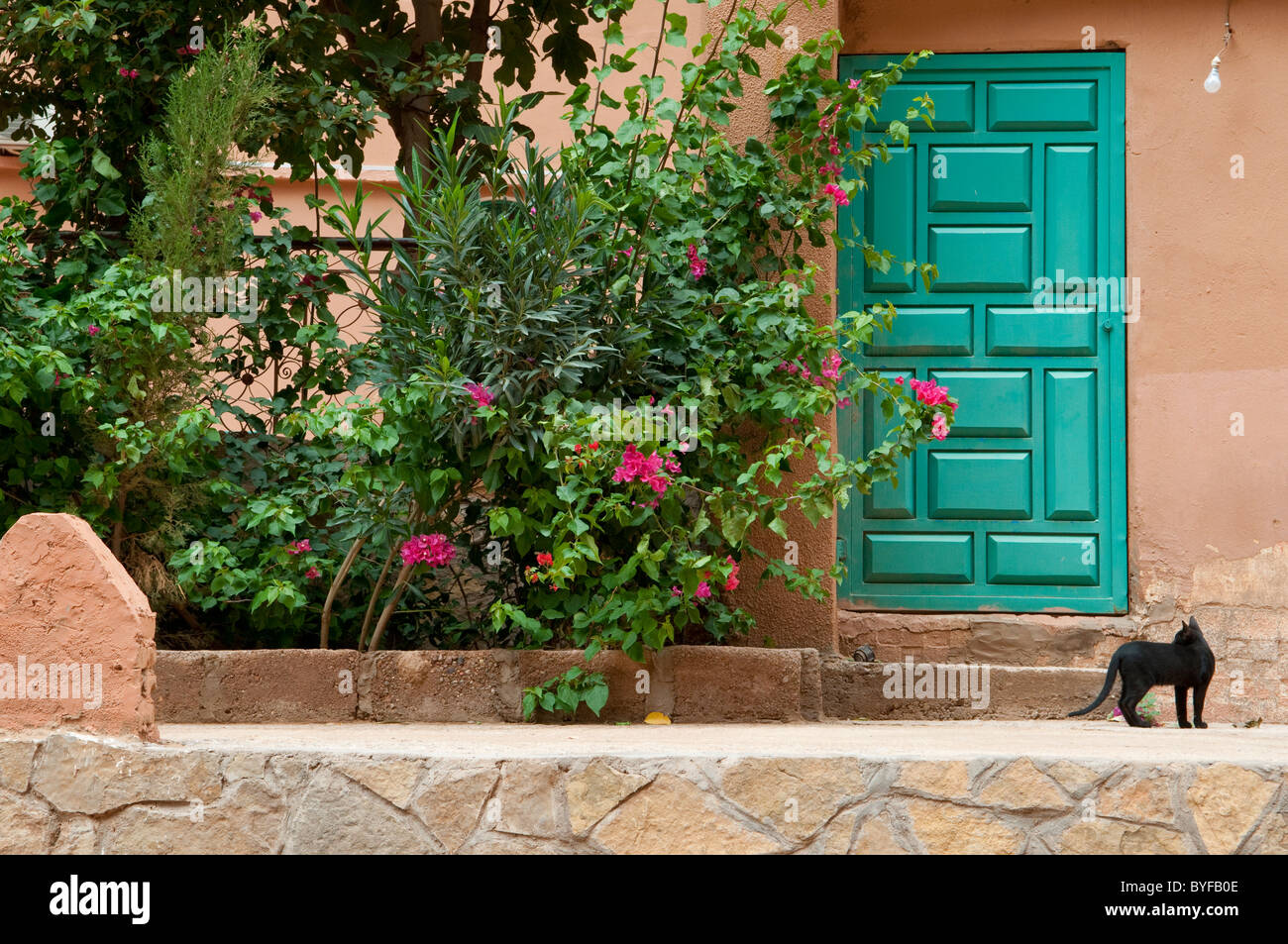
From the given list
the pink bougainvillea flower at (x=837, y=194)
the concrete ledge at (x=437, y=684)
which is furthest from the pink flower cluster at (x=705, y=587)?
the pink bougainvillea flower at (x=837, y=194)

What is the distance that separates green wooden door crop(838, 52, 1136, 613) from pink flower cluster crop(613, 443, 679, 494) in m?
1.59

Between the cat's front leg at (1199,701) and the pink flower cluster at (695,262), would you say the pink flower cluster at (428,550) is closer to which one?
the pink flower cluster at (695,262)

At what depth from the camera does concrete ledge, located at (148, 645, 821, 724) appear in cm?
446

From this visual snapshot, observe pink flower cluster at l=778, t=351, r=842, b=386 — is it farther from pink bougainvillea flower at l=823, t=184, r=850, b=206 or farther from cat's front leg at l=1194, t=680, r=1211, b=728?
cat's front leg at l=1194, t=680, r=1211, b=728

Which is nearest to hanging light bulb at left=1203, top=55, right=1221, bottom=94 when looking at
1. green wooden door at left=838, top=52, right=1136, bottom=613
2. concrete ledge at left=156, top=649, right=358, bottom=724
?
green wooden door at left=838, top=52, right=1136, bottom=613

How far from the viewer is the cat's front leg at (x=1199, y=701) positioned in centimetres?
459

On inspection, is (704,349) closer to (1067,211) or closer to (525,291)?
(525,291)

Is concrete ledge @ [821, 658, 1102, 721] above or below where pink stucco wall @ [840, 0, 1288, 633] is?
below

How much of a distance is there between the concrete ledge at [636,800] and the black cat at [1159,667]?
4.18ft

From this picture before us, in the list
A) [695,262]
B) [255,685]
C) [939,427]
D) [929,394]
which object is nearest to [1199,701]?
[939,427]

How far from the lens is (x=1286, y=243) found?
5.49 m

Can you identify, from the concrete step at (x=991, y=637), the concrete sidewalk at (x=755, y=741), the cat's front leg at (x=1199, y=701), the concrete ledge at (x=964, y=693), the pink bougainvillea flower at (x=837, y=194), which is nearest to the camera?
the concrete sidewalk at (x=755, y=741)

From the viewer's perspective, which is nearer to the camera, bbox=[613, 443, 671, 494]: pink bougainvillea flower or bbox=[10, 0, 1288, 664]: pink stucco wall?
bbox=[613, 443, 671, 494]: pink bougainvillea flower

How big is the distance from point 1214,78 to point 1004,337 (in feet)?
4.41
